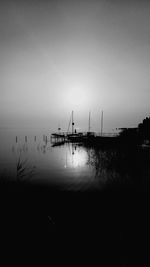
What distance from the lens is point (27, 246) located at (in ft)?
22.3

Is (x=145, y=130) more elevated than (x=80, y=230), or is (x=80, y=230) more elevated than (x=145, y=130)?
(x=145, y=130)

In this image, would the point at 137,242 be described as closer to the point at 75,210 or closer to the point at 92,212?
the point at 92,212

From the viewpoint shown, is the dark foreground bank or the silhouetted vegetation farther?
the silhouetted vegetation

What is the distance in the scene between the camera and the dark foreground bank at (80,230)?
651cm

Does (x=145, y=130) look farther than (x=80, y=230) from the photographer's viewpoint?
Yes

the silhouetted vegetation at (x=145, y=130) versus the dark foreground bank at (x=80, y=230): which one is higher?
the silhouetted vegetation at (x=145, y=130)

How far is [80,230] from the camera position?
8.39 m

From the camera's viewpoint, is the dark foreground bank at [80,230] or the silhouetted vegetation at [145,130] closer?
the dark foreground bank at [80,230]

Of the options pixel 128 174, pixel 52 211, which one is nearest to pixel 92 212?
pixel 52 211

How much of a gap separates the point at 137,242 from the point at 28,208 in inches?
232

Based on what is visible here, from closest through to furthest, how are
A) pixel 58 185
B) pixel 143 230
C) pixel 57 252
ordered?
1. pixel 57 252
2. pixel 143 230
3. pixel 58 185

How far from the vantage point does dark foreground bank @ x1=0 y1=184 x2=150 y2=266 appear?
651 cm

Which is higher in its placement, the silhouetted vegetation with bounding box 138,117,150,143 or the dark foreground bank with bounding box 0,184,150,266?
the silhouetted vegetation with bounding box 138,117,150,143

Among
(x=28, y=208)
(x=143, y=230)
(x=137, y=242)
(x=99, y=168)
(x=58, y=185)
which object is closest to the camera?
(x=137, y=242)
